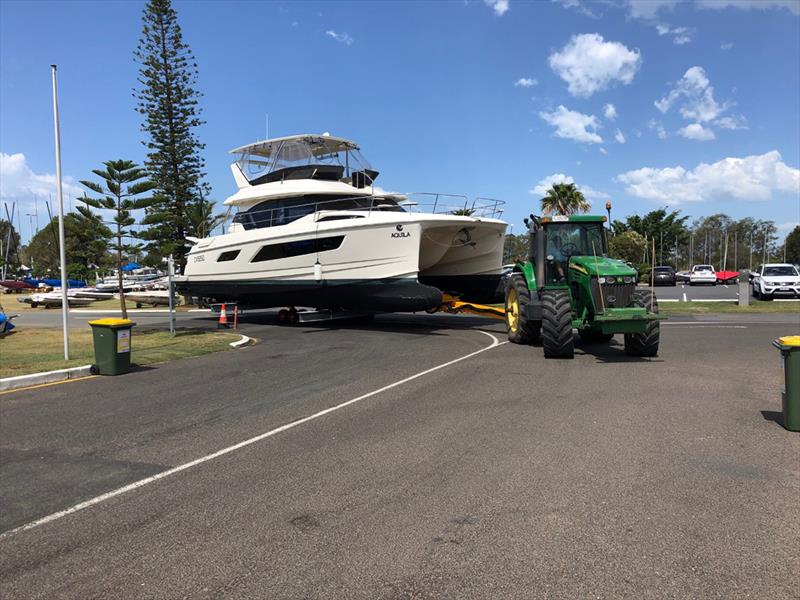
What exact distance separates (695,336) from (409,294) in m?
7.19

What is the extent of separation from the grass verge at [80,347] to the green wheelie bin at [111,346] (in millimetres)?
743

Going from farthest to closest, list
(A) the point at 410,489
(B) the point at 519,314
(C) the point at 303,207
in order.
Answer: (C) the point at 303,207 < (B) the point at 519,314 < (A) the point at 410,489

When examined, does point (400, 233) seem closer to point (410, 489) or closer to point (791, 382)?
point (791, 382)

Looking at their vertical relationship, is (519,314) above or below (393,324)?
above

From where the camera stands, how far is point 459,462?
16.7 ft

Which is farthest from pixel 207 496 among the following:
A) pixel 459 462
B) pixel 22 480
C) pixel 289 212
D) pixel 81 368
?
pixel 289 212

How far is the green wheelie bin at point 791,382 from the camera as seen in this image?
577cm

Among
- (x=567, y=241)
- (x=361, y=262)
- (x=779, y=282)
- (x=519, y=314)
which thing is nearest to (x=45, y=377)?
(x=361, y=262)

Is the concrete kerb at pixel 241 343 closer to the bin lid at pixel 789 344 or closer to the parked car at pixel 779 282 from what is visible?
the bin lid at pixel 789 344

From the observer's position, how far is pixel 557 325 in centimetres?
1037

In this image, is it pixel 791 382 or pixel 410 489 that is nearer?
pixel 410 489

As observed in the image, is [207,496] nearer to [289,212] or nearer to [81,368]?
[81,368]

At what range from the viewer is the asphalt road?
126 inches

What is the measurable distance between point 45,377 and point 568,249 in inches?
394
